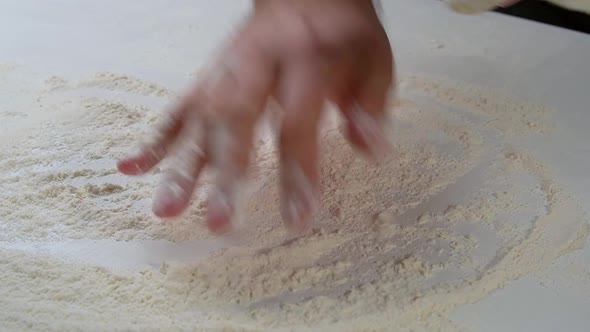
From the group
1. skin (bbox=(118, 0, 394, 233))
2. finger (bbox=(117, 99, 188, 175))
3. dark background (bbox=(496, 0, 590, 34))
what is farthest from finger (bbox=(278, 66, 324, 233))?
dark background (bbox=(496, 0, 590, 34))

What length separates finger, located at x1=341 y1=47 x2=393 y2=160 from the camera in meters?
0.59

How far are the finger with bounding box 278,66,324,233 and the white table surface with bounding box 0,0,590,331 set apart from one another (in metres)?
0.33

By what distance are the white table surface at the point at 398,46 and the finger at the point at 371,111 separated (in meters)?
0.25

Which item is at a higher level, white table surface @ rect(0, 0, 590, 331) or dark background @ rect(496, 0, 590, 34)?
white table surface @ rect(0, 0, 590, 331)

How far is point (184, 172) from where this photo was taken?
579mm

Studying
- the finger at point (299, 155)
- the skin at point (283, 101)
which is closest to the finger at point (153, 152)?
the skin at point (283, 101)

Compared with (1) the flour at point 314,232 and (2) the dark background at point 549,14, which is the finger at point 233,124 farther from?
(2) the dark background at point 549,14

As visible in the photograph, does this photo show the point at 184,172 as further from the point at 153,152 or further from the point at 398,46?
the point at 398,46

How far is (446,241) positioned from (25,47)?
2.20 feet

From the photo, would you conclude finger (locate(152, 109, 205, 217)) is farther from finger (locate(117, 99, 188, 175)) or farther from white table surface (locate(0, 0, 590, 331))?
white table surface (locate(0, 0, 590, 331))

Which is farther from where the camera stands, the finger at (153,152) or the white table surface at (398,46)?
the white table surface at (398,46)

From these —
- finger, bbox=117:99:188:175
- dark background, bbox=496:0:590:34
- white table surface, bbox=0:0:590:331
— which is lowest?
dark background, bbox=496:0:590:34

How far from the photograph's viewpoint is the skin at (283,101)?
55 cm

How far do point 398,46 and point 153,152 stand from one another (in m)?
0.50
